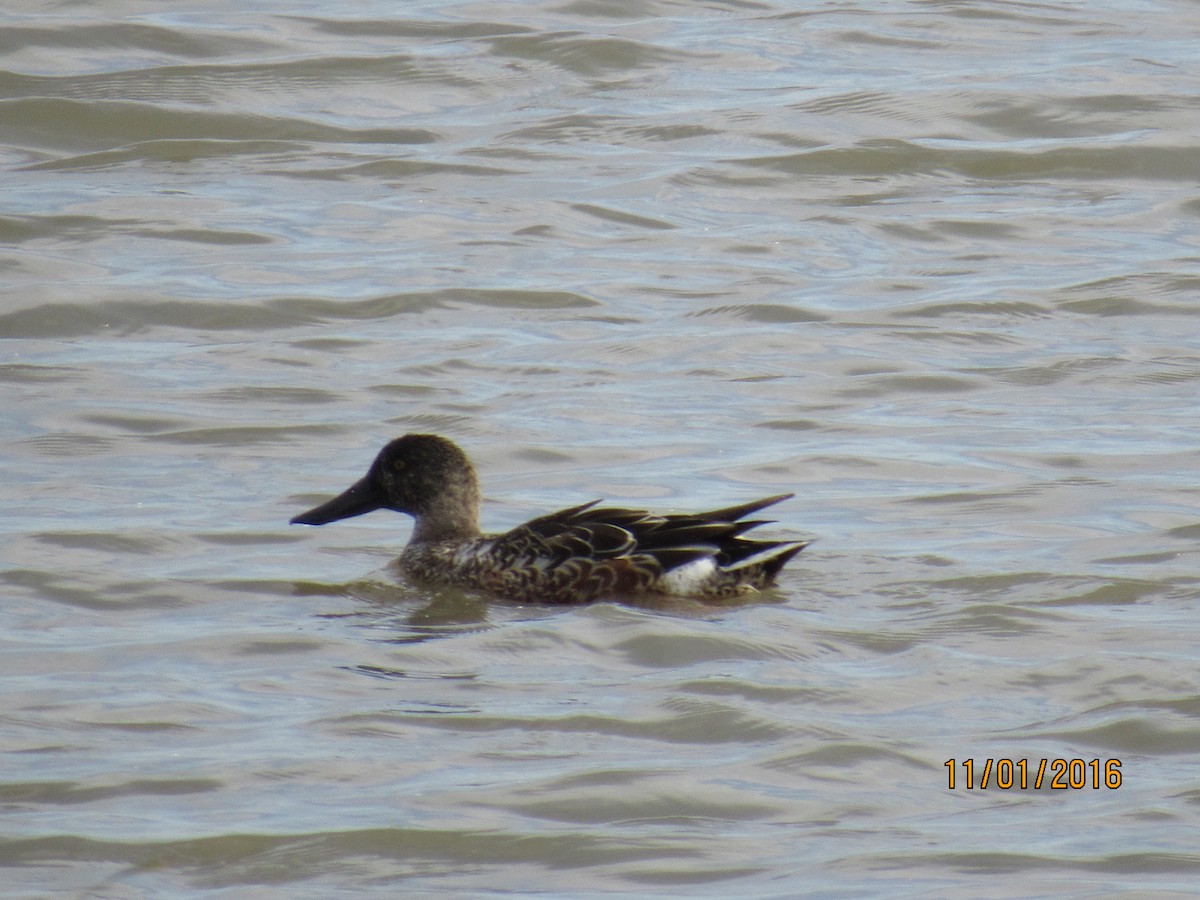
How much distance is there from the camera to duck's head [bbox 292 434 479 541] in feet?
26.3

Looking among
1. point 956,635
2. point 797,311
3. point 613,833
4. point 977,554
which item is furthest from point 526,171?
point 613,833

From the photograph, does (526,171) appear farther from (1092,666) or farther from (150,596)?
(1092,666)

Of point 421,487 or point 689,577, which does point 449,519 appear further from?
point 689,577

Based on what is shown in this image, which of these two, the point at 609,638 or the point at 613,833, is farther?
the point at 609,638

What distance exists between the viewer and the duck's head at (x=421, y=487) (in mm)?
8008

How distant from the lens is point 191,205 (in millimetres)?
12898

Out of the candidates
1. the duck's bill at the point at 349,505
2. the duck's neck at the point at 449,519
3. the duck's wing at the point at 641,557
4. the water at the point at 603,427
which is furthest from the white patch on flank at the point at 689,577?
the duck's bill at the point at 349,505

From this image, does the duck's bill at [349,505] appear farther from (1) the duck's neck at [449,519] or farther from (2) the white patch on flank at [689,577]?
(2) the white patch on flank at [689,577]

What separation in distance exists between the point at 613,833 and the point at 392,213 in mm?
8114

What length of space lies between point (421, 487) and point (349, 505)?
11.1 inches

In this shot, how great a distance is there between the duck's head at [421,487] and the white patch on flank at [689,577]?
0.93 metres

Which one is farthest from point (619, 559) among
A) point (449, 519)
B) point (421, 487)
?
point (421, 487)

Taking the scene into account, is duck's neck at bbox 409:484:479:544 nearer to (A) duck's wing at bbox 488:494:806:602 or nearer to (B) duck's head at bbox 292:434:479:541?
(B) duck's head at bbox 292:434:479:541
